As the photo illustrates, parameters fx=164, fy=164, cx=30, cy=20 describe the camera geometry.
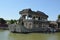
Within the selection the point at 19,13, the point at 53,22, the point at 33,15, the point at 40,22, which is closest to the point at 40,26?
the point at 40,22

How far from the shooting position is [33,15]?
33.2m

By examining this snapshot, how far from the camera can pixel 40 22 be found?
32250 mm

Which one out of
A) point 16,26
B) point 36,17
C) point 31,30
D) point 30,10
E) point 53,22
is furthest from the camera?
point 53,22

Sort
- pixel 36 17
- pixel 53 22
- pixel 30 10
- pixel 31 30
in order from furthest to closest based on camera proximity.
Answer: pixel 53 22
pixel 36 17
pixel 30 10
pixel 31 30

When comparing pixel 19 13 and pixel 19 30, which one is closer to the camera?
pixel 19 30

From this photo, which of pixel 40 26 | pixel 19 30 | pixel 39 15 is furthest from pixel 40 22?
pixel 19 30

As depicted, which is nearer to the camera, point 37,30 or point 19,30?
point 19,30

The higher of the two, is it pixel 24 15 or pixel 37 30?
pixel 24 15

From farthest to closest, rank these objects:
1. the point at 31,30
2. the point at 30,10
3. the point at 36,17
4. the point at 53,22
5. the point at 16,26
→ the point at 53,22
the point at 36,17
the point at 30,10
the point at 31,30
the point at 16,26

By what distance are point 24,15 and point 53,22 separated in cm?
1017

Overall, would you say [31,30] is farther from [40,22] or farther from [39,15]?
[39,15]

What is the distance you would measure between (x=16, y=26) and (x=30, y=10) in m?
5.89

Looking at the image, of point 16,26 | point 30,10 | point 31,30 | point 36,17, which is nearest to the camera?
point 16,26

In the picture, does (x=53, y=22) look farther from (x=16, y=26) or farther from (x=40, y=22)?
(x=16, y=26)
